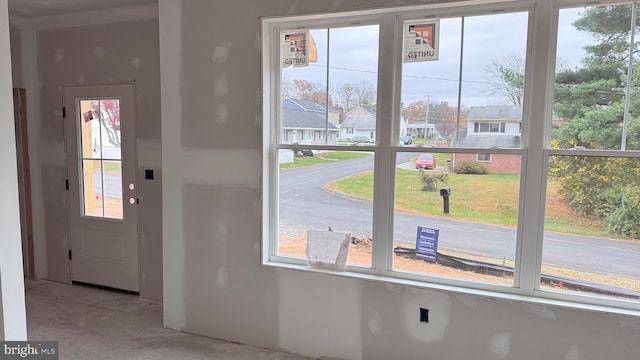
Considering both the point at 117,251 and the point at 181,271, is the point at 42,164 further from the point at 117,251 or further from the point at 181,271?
the point at 181,271

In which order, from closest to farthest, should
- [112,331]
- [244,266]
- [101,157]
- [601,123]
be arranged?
[601,123] → [244,266] → [112,331] → [101,157]

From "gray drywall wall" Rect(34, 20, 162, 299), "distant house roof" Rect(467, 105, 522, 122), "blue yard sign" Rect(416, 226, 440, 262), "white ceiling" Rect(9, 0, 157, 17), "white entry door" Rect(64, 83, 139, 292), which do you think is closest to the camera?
"distant house roof" Rect(467, 105, 522, 122)

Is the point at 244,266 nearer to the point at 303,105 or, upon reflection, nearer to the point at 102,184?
the point at 303,105

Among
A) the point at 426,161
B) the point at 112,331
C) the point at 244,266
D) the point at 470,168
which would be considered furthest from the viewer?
the point at 112,331

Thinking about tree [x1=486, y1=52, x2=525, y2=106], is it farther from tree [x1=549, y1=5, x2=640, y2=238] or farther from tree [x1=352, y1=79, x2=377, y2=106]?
tree [x1=352, y1=79, x2=377, y2=106]

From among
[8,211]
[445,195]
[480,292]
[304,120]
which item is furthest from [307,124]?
[8,211]

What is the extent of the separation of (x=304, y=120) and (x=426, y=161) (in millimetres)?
939

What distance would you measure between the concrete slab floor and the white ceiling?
277 centimetres

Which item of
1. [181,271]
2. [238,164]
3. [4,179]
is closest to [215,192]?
[238,164]

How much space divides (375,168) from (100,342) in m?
2.49

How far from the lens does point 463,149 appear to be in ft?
8.71

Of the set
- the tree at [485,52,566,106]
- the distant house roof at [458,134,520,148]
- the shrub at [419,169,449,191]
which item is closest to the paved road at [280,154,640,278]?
the shrub at [419,169,449,191]

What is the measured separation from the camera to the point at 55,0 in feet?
11.9

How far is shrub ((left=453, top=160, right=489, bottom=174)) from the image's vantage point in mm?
2656
